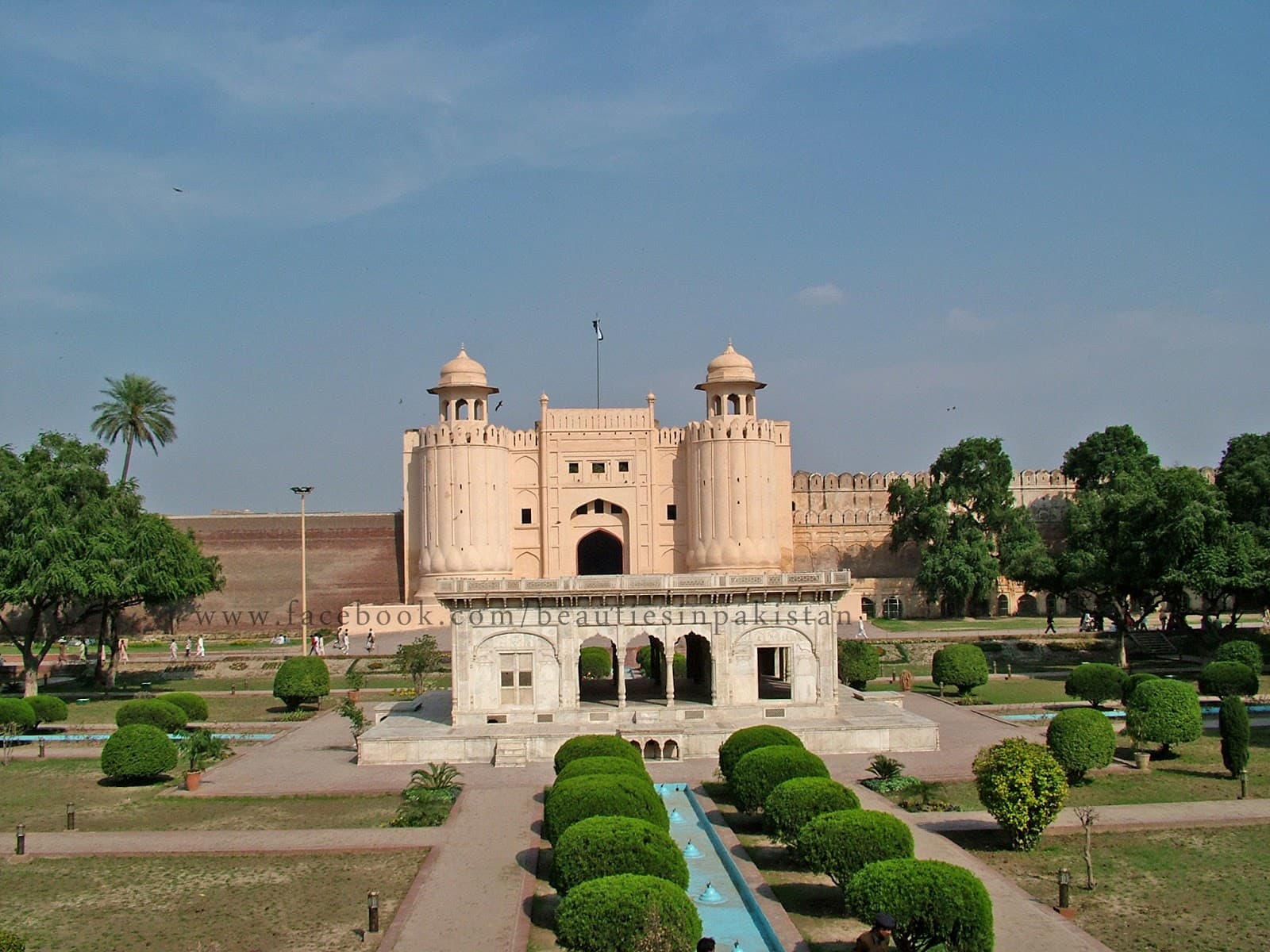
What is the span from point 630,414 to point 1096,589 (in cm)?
1890

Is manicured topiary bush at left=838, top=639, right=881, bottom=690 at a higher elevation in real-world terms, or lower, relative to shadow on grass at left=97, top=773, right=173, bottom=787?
higher

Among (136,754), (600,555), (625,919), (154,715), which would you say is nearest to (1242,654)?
(154,715)

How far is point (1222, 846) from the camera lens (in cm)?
1603

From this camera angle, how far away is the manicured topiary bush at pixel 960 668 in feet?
101

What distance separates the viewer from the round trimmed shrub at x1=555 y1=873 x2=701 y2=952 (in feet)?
36.2

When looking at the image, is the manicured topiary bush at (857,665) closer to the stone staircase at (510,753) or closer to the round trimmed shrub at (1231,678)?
the round trimmed shrub at (1231,678)

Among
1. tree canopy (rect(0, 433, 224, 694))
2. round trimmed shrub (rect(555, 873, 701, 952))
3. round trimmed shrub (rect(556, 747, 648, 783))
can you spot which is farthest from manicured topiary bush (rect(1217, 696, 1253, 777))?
tree canopy (rect(0, 433, 224, 694))

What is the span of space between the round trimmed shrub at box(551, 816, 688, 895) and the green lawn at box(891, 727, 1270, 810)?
277 inches

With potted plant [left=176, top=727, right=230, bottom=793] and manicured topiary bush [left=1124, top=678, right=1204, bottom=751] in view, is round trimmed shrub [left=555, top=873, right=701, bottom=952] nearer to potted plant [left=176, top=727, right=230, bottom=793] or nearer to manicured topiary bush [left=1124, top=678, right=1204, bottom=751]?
potted plant [left=176, top=727, right=230, bottom=793]

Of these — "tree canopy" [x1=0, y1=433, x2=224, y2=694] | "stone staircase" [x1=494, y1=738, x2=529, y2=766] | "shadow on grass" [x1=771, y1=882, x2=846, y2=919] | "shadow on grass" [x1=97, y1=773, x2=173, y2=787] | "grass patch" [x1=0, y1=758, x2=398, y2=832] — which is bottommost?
"shadow on grass" [x1=771, y1=882, x2=846, y2=919]

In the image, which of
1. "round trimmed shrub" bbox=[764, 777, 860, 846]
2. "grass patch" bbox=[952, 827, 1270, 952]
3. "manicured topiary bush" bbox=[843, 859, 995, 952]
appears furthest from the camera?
"round trimmed shrub" bbox=[764, 777, 860, 846]

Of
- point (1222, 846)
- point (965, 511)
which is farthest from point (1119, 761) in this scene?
point (965, 511)

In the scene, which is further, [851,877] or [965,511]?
[965,511]

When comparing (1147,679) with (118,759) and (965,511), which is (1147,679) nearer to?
(118,759)
